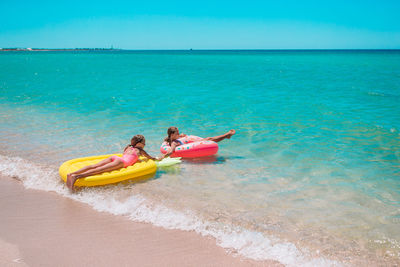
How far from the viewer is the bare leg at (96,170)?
481 cm

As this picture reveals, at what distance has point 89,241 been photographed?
137 inches

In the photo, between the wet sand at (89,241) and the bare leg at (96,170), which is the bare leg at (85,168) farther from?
the wet sand at (89,241)

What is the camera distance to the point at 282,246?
11.5ft

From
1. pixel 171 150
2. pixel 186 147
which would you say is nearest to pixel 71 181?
pixel 171 150

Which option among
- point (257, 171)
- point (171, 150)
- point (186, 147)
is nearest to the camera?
point (257, 171)

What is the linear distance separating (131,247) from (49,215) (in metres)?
1.38

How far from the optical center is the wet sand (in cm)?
316

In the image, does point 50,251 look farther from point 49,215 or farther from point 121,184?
point 121,184

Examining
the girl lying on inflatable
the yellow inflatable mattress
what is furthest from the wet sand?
the girl lying on inflatable

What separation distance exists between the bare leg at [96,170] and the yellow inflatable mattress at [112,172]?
0.06 metres

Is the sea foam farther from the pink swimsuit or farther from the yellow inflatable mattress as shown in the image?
the pink swimsuit

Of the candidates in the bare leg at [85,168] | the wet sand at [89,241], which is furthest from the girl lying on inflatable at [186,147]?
the wet sand at [89,241]

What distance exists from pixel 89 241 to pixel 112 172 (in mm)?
1779

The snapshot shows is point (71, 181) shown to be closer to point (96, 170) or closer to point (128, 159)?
point (96, 170)
